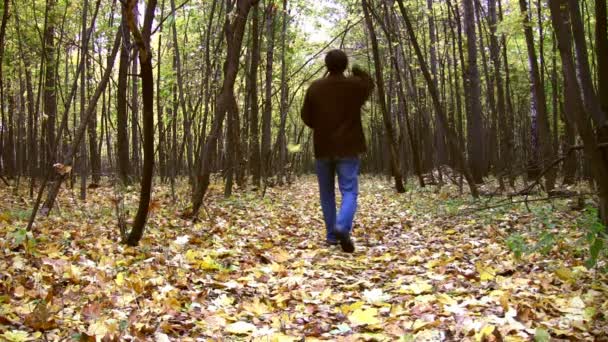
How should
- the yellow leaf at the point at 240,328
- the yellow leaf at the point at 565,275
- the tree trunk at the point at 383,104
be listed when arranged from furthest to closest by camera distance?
the tree trunk at the point at 383,104, the yellow leaf at the point at 565,275, the yellow leaf at the point at 240,328

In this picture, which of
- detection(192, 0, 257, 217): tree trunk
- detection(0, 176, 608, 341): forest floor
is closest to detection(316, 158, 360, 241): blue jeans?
detection(0, 176, 608, 341): forest floor

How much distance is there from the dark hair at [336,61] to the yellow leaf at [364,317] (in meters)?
3.00

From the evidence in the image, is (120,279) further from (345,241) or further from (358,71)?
(358,71)

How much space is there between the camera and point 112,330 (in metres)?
2.57

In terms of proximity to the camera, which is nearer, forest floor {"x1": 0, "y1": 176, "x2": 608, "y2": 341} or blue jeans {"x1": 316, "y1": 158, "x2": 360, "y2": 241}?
forest floor {"x1": 0, "y1": 176, "x2": 608, "y2": 341}

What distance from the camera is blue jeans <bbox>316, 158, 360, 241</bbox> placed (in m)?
5.29

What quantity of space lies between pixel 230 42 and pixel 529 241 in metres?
4.66

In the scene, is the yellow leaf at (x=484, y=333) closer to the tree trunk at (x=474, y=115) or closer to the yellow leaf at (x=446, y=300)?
the yellow leaf at (x=446, y=300)

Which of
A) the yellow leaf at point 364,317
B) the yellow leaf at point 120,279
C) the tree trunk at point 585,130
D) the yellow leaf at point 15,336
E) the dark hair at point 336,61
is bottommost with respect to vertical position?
the yellow leaf at point 364,317

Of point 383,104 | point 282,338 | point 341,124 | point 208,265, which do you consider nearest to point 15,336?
point 282,338

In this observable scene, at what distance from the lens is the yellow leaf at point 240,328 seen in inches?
112

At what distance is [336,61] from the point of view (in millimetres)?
5469

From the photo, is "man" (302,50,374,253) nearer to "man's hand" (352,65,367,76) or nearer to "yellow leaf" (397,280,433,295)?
"man's hand" (352,65,367,76)

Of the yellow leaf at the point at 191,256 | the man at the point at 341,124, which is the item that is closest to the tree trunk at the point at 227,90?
the man at the point at 341,124
